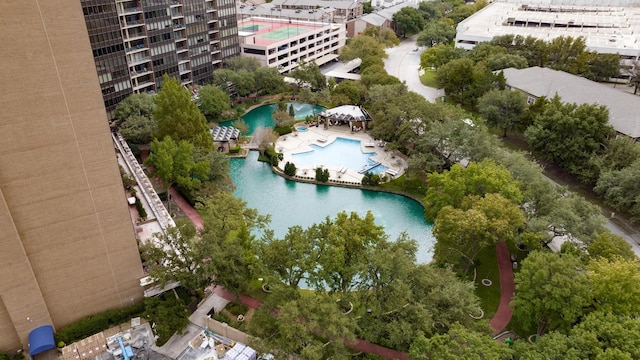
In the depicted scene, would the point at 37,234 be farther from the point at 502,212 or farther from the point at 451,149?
the point at 451,149

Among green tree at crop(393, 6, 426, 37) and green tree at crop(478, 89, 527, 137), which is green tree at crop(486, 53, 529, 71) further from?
green tree at crop(393, 6, 426, 37)

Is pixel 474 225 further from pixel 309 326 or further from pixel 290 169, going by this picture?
pixel 290 169

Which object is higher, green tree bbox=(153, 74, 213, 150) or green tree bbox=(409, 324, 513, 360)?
green tree bbox=(153, 74, 213, 150)

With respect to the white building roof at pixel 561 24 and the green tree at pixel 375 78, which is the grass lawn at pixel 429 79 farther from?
the green tree at pixel 375 78

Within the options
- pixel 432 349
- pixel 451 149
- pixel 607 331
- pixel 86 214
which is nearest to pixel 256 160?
pixel 451 149

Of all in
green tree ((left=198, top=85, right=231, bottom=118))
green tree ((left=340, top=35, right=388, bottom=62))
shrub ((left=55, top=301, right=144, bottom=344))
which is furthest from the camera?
green tree ((left=340, top=35, right=388, bottom=62))

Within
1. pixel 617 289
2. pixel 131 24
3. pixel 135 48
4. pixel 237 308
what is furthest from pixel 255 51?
pixel 617 289

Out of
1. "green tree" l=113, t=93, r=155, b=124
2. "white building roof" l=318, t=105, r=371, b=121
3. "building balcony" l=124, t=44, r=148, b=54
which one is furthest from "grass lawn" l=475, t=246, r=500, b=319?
"building balcony" l=124, t=44, r=148, b=54
